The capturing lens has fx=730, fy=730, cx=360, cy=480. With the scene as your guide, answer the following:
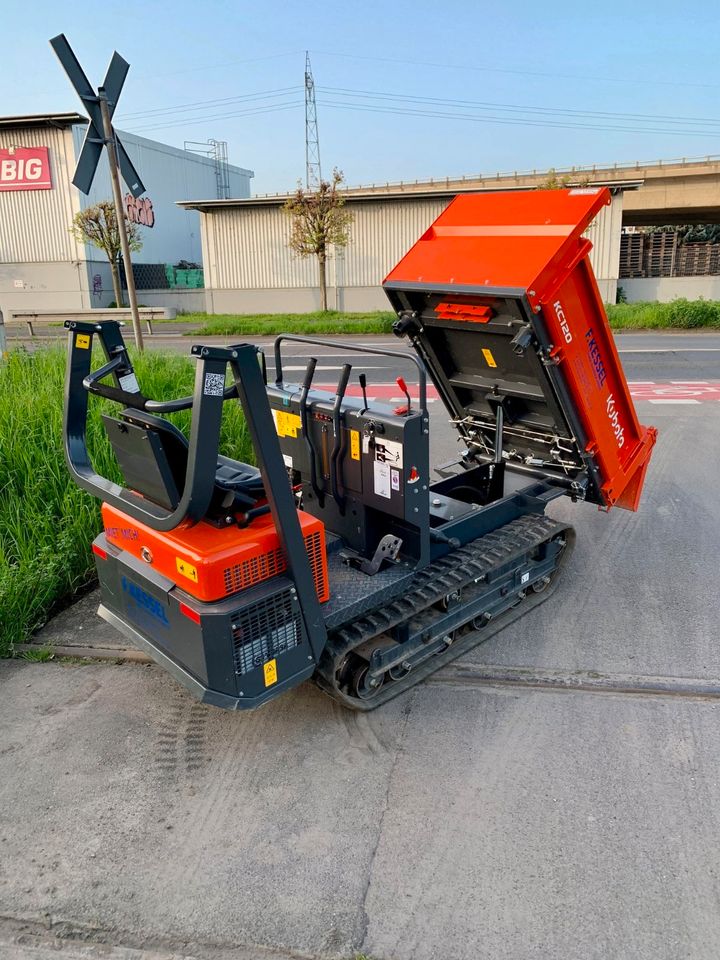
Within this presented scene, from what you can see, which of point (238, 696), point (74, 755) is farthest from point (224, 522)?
point (74, 755)

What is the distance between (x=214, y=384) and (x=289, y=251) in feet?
88.1

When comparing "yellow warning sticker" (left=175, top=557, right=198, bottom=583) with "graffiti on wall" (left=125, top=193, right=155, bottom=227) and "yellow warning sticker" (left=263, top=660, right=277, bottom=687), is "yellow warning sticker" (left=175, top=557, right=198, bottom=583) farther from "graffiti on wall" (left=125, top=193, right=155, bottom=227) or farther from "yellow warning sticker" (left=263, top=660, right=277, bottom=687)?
"graffiti on wall" (left=125, top=193, right=155, bottom=227)

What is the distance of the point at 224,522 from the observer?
3.34 metres

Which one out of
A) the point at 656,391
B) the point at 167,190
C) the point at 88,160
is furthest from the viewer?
the point at 167,190

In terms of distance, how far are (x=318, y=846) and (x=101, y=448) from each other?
390cm

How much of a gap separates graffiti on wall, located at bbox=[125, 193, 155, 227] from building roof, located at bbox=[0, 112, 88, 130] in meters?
3.41

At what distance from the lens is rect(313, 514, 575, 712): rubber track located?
367 centimetres

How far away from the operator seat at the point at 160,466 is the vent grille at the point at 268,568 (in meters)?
0.27

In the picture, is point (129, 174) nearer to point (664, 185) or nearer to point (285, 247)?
point (285, 247)

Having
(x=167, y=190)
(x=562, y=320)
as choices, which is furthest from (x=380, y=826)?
(x=167, y=190)

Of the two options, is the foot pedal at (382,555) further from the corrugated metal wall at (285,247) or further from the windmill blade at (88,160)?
the corrugated metal wall at (285,247)

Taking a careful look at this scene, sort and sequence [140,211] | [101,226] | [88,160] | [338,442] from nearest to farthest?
[338,442] → [88,160] → [101,226] → [140,211]

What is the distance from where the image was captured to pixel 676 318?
2091 cm

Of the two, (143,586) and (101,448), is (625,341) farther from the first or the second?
(143,586)
